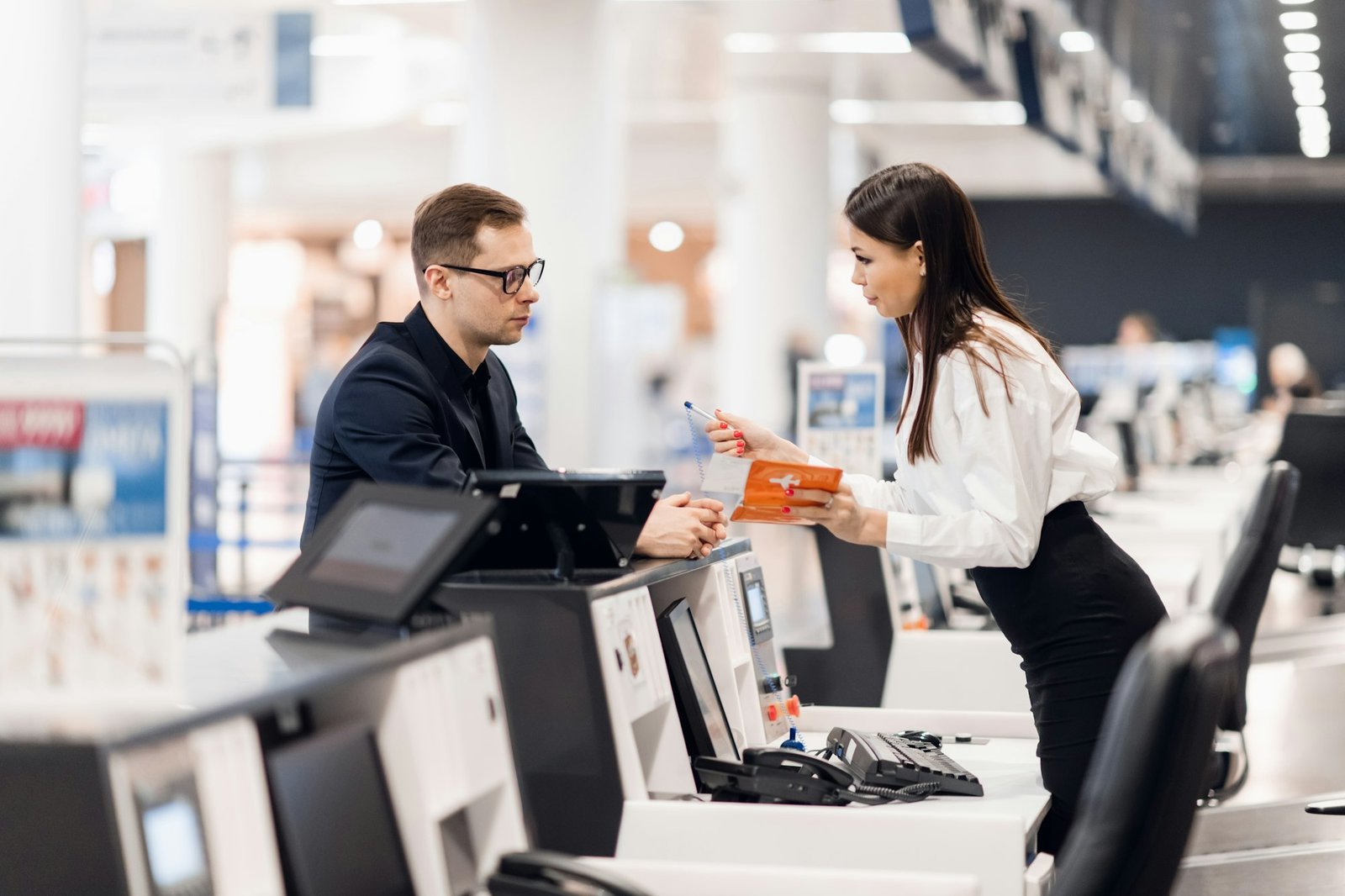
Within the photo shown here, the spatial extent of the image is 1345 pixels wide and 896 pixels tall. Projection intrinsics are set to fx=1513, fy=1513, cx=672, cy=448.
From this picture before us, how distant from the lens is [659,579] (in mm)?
2648

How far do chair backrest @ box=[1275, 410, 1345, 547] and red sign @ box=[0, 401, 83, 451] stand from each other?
26.0 feet

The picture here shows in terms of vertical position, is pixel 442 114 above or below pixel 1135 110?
above

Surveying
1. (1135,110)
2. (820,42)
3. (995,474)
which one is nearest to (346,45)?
(820,42)

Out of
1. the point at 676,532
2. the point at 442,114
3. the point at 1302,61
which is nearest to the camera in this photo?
the point at 676,532

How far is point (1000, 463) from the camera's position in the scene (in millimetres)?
2459

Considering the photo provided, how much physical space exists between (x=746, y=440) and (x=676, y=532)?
0.24 m

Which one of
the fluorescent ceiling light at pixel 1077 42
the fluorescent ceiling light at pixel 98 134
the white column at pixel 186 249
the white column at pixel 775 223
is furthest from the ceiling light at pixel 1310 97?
the fluorescent ceiling light at pixel 98 134

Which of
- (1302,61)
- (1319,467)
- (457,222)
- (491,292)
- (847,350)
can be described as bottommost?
(1319,467)

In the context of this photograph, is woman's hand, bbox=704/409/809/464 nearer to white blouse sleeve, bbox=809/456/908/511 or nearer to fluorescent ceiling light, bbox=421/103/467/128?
white blouse sleeve, bbox=809/456/908/511

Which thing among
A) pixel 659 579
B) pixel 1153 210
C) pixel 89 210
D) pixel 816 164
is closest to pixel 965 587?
pixel 659 579

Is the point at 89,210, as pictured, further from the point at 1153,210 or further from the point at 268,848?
the point at 268,848

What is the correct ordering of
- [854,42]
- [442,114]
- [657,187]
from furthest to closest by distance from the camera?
[657,187] < [442,114] < [854,42]

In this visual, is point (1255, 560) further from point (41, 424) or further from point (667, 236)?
point (667, 236)

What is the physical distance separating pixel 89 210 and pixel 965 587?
14.9m
